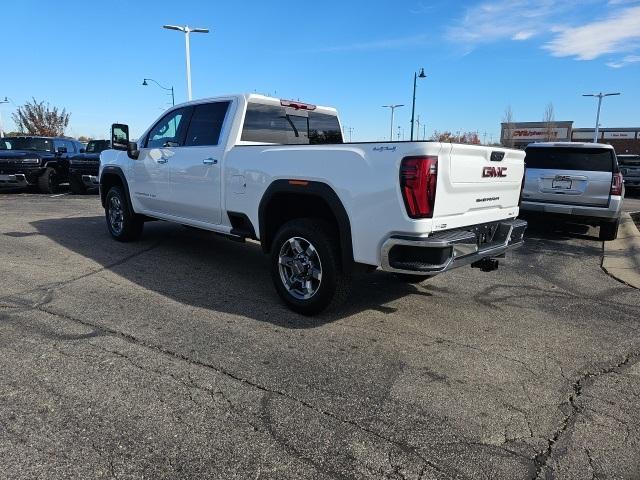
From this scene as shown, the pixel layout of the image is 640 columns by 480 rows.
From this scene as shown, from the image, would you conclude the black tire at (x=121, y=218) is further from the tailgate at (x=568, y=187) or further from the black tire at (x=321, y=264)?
the tailgate at (x=568, y=187)

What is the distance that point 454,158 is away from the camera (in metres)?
3.80

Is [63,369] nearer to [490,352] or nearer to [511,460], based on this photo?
[511,460]

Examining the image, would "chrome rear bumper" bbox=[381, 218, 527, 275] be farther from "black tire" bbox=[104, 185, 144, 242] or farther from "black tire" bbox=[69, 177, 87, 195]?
"black tire" bbox=[69, 177, 87, 195]

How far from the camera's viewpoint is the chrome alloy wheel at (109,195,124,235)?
7.70 meters

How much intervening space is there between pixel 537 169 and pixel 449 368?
21.2 ft

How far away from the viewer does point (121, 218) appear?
772cm

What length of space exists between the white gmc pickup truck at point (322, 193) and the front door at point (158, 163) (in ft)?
0.09

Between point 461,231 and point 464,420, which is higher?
point 461,231

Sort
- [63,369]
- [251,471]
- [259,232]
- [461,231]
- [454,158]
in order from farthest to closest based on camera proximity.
→ [259,232], [461,231], [454,158], [63,369], [251,471]

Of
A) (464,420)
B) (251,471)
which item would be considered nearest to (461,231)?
(464,420)

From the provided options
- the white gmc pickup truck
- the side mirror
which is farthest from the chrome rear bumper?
the side mirror

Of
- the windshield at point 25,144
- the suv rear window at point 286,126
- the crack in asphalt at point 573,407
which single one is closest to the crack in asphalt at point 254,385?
the crack in asphalt at point 573,407

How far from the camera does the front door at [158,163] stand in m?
6.39

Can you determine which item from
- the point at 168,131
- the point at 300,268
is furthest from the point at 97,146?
the point at 300,268
